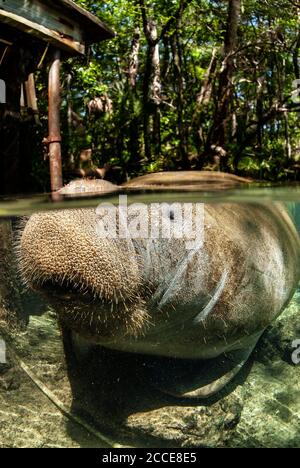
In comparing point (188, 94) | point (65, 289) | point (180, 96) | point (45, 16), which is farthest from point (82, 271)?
point (188, 94)

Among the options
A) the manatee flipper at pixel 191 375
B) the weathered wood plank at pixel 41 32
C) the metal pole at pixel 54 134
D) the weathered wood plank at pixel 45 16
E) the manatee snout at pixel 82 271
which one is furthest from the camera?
the metal pole at pixel 54 134

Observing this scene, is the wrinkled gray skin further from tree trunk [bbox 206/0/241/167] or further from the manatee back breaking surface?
Result: tree trunk [bbox 206/0/241/167]

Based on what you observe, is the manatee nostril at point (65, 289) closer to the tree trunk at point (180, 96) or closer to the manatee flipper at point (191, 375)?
the manatee flipper at point (191, 375)

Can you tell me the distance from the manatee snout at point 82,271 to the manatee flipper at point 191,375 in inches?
26.4

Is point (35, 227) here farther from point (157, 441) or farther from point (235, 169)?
point (235, 169)

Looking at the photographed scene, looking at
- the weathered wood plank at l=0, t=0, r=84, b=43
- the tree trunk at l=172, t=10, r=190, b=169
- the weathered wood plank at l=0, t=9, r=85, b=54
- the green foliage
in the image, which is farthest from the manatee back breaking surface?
the tree trunk at l=172, t=10, r=190, b=169

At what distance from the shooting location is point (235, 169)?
43.6 feet

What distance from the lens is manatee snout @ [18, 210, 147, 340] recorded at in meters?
3.14

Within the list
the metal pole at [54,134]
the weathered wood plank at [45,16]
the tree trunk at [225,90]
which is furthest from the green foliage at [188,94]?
the metal pole at [54,134]

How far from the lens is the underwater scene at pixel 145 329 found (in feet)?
10.8

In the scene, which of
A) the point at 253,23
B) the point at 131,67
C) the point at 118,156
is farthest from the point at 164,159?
the point at 253,23

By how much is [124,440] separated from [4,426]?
3.01 feet

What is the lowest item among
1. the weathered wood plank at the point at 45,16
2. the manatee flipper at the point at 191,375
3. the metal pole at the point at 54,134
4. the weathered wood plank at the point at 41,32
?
the manatee flipper at the point at 191,375

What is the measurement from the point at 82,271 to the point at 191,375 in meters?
1.38
